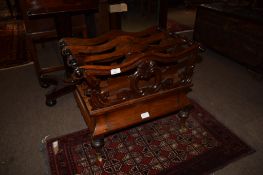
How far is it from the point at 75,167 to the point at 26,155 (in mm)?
475

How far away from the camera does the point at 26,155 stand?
1.92m

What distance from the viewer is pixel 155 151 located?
1.93 metres

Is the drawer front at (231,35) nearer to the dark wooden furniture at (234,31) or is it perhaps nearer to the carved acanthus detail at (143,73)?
the dark wooden furniture at (234,31)

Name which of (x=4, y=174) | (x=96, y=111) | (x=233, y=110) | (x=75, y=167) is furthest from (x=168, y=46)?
(x=4, y=174)

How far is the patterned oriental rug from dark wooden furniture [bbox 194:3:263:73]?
141cm

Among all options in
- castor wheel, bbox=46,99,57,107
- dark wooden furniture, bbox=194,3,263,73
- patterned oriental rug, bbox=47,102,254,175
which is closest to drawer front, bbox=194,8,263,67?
dark wooden furniture, bbox=194,3,263,73

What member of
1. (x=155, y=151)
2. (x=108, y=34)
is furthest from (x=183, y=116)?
(x=108, y=34)

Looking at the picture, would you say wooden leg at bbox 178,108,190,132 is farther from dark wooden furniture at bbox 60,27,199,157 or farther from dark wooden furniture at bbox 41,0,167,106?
dark wooden furniture at bbox 41,0,167,106

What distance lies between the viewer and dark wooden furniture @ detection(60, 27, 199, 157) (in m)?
1.55

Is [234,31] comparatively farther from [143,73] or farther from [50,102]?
[50,102]

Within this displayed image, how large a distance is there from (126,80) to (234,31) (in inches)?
83.1

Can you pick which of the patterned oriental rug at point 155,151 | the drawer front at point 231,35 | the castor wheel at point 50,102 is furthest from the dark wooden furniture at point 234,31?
the castor wheel at point 50,102

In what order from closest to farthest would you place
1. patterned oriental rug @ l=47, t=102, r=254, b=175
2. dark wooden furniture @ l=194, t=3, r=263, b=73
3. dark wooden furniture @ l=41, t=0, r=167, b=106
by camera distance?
1. patterned oriental rug @ l=47, t=102, r=254, b=175
2. dark wooden furniture @ l=41, t=0, r=167, b=106
3. dark wooden furniture @ l=194, t=3, r=263, b=73

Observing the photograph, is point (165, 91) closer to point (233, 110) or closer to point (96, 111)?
point (96, 111)
